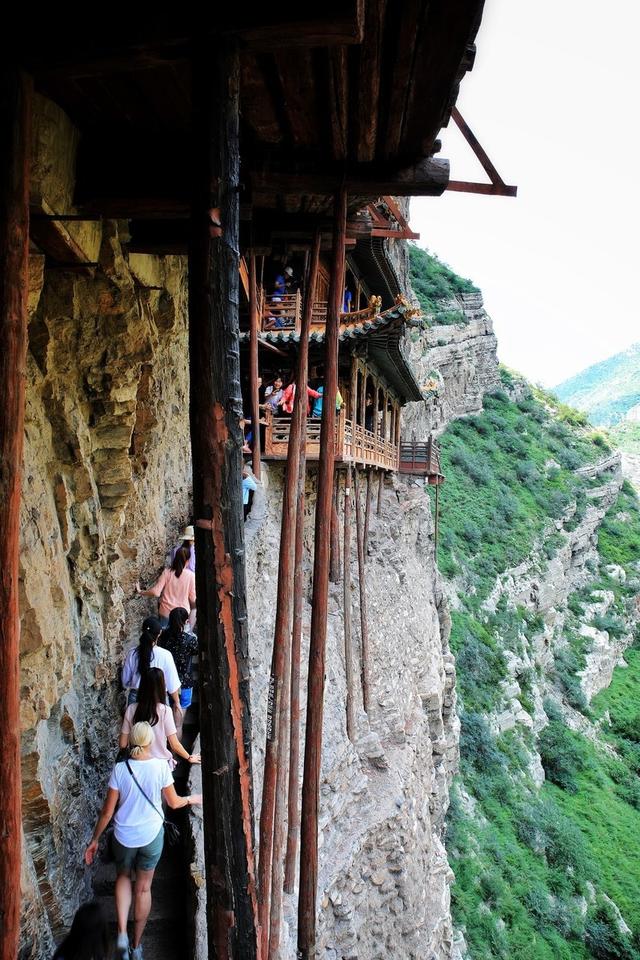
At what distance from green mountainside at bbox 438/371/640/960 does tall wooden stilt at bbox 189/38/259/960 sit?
1550 centimetres

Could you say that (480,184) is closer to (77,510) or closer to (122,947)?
(77,510)

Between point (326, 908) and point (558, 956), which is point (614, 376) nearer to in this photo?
point (558, 956)

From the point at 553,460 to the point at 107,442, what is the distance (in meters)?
41.5

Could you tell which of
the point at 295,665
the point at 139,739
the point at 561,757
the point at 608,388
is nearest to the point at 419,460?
→ the point at 295,665

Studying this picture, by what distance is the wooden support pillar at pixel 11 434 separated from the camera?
2137 mm

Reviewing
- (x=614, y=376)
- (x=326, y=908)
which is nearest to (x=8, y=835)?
(x=326, y=908)

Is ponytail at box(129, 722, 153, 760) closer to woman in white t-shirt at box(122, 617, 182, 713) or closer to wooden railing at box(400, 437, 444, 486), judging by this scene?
woman in white t-shirt at box(122, 617, 182, 713)

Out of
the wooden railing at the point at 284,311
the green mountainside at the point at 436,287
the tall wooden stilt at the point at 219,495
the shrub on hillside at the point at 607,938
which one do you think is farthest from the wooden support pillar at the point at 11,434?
the green mountainside at the point at 436,287

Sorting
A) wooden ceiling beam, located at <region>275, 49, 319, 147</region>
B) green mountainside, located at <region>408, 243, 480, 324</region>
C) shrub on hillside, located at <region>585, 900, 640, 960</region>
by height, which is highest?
green mountainside, located at <region>408, 243, 480, 324</region>

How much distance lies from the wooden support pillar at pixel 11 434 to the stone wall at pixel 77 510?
0.74m

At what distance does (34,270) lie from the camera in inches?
133

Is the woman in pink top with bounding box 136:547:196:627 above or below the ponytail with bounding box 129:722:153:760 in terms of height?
above

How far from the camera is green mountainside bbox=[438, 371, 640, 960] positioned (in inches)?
701

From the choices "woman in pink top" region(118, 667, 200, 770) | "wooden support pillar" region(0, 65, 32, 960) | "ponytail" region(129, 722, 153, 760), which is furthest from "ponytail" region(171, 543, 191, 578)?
"wooden support pillar" region(0, 65, 32, 960)
